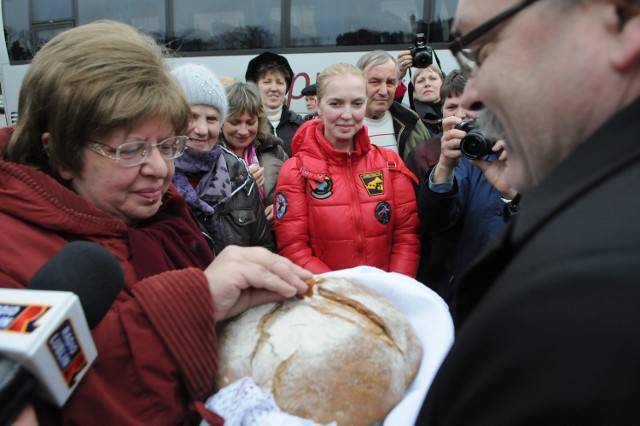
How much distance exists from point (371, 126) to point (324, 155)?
3.31 feet

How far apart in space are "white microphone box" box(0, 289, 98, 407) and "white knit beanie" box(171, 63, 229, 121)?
178cm

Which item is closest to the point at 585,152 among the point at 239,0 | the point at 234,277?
the point at 234,277

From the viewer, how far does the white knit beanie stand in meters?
2.39

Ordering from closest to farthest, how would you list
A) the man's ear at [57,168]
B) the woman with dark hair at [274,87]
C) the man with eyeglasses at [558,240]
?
the man with eyeglasses at [558,240], the man's ear at [57,168], the woman with dark hair at [274,87]

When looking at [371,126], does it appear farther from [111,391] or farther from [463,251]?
[111,391]

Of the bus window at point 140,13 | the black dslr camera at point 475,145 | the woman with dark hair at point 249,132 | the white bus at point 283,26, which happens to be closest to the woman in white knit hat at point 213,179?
the woman with dark hair at point 249,132

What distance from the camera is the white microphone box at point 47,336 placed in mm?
656

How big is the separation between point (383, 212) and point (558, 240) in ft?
6.50

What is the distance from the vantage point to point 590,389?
520 mm

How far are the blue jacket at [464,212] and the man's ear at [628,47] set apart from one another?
1.66 m

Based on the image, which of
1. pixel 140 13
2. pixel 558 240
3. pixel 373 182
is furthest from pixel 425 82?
pixel 140 13

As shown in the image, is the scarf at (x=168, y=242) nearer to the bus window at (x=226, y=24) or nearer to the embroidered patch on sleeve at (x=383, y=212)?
the embroidered patch on sleeve at (x=383, y=212)

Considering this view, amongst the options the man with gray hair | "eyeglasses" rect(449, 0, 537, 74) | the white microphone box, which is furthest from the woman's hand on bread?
the man with gray hair

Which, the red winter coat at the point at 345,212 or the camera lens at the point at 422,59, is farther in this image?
the camera lens at the point at 422,59
